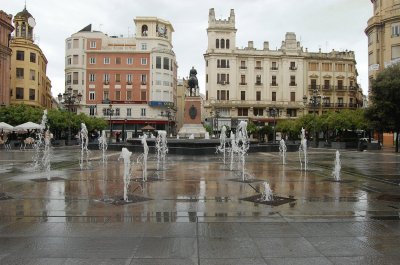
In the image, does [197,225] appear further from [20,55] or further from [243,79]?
[243,79]

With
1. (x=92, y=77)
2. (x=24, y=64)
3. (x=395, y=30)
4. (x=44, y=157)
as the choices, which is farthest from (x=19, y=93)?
(x=395, y=30)

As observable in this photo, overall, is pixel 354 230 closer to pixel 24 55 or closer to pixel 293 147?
pixel 293 147

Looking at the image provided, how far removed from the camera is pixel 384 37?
51.1 m

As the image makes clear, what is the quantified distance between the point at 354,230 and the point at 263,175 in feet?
27.2

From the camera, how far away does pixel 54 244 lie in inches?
221

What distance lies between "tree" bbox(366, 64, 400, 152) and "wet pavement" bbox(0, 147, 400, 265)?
23.4 meters

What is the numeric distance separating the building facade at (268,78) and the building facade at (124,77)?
8.86 m

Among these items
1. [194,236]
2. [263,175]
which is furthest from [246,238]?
[263,175]

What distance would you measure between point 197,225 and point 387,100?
3057 cm

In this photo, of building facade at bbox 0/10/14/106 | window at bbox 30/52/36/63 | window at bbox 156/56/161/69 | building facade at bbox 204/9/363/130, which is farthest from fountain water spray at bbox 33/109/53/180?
building facade at bbox 204/9/363/130

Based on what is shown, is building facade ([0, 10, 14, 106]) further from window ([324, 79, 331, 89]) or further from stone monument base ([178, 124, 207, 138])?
window ([324, 79, 331, 89])

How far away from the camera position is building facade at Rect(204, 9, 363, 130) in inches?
2911

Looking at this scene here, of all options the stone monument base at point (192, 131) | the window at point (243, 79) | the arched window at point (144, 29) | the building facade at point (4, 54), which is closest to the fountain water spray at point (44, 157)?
the stone monument base at point (192, 131)

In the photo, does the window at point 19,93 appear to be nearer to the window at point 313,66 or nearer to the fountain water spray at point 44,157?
the fountain water spray at point 44,157
